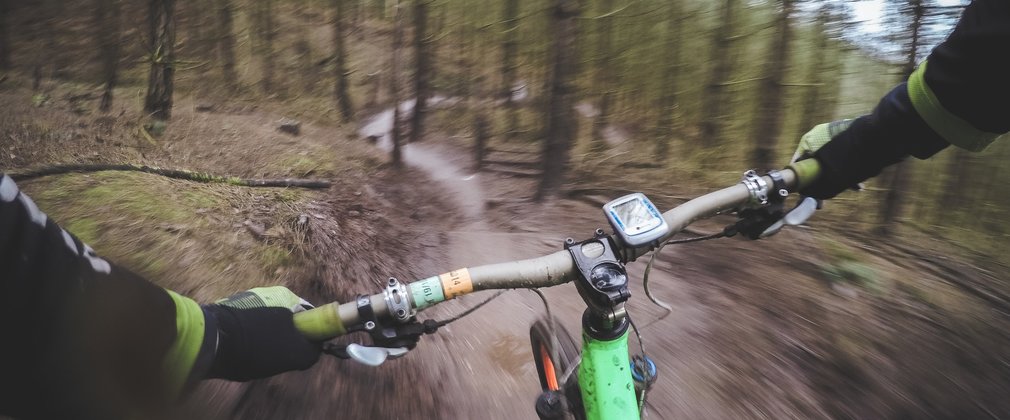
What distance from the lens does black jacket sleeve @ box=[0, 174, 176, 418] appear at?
2.82 feet

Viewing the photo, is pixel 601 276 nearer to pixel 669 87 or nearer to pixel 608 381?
pixel 608 381

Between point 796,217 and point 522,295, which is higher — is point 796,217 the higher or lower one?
the higher one

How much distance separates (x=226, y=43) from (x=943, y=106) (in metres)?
9.48

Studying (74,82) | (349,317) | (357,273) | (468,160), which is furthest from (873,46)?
(74,82)

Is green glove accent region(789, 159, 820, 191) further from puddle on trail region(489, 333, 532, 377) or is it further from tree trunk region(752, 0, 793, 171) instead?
tree trunk region(752, 0, 793, 171)

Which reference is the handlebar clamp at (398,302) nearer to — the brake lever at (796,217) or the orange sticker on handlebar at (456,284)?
the orange sticker on handlebar at (456,284)

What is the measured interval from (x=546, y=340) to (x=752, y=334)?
1612 millimetres

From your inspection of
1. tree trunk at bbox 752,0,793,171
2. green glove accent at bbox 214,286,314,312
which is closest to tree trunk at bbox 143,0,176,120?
green glove accent at bbox 214,286,314,312

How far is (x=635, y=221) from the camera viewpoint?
1.25 metres

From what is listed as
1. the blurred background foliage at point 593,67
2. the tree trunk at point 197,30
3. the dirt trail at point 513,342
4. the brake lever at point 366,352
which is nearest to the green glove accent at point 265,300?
the brake lever at point 366,352

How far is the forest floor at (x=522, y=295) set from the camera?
2.32 metres

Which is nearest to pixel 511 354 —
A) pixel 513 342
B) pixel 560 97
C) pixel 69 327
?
pixel 513 342

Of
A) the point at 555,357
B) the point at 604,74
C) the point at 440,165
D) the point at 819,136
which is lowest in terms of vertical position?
the point at 440,165

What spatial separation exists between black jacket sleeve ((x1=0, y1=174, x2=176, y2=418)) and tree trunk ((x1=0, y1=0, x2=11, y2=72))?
689cm
